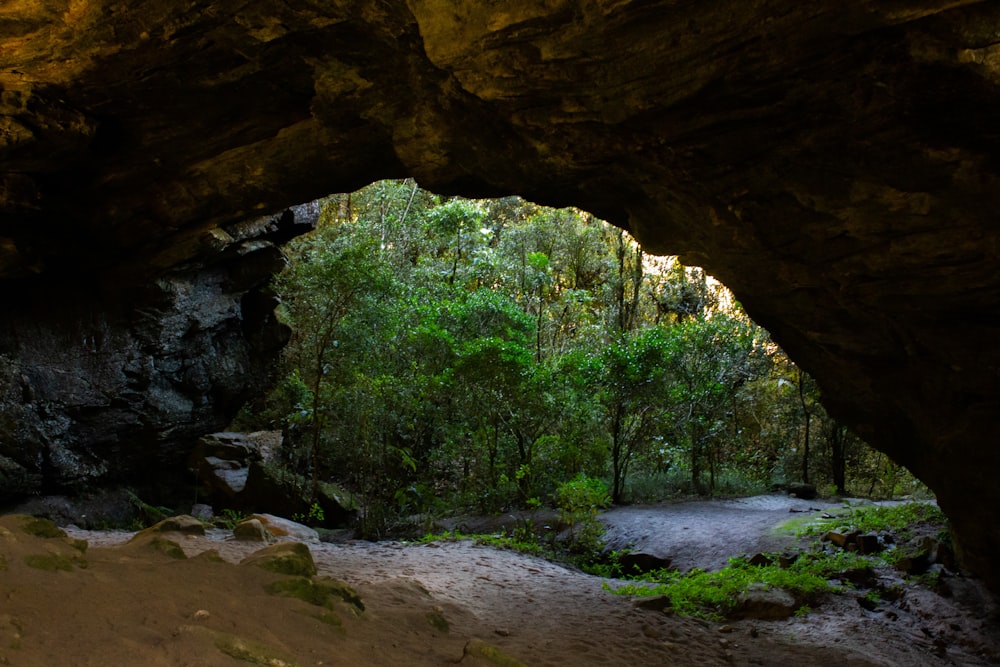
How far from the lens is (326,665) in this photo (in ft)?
11.9

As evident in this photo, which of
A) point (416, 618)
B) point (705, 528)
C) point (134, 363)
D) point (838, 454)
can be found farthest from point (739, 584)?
point (134, 363)

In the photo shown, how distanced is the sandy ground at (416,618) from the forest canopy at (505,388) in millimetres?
2811

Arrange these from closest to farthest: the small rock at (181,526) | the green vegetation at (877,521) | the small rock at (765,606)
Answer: the small rock at (765,606) → the small rock at (181,526) → the green vegetation at (877,521)

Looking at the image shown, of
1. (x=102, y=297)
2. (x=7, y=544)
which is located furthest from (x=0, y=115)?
(x=7, y=544)

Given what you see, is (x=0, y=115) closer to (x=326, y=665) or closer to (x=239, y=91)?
(x=239, y=91)

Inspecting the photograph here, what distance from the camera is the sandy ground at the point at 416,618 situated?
3164 millimetres

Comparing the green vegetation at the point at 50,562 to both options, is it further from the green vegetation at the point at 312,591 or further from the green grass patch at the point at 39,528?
the green vegetation at the point at 312,591

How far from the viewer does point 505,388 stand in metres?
12.7

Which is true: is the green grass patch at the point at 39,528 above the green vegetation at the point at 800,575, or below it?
above

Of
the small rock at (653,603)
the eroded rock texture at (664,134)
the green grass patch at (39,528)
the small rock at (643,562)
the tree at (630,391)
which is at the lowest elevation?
the small rock at (643,562)

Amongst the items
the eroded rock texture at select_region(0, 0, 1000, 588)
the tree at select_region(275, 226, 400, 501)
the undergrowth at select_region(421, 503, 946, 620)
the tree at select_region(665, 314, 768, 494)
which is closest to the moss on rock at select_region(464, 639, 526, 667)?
the undergrowth at select_region(421, 503, 946, 620)

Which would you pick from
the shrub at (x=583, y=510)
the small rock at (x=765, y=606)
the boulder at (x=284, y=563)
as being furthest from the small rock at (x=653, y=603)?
the boulder at (x=284, y=563)

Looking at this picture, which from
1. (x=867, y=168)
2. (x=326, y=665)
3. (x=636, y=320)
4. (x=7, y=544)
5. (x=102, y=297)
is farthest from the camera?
(x=636, y=320)

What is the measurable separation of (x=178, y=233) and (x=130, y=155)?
2041 millimetres
